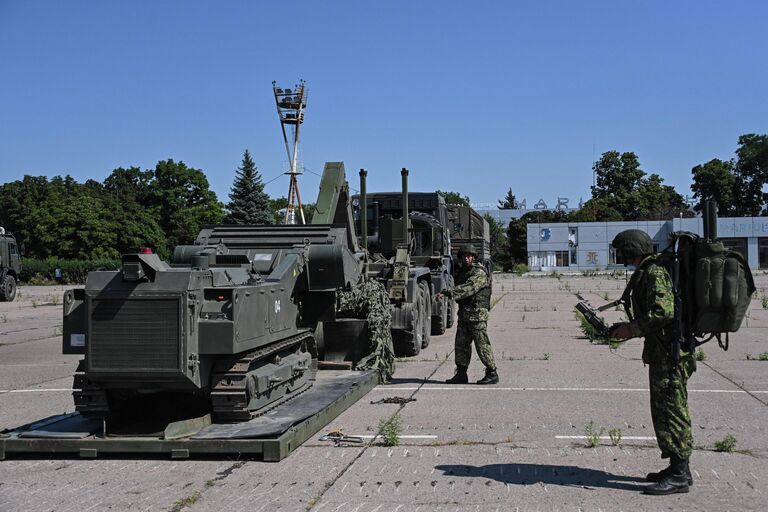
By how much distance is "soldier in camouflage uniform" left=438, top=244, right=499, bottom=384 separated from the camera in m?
11.7

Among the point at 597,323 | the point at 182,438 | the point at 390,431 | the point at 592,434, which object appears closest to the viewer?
the point at 597,323

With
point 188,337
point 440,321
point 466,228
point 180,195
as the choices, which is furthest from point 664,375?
point 180,195

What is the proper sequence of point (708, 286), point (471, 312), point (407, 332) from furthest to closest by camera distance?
point (407, 332)
point (471, 312)
point (708, 286)

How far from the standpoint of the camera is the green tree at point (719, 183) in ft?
344

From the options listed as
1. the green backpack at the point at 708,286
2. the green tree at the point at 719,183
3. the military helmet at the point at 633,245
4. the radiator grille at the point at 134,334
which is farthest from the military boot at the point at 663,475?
the green tree at the point at 719,183

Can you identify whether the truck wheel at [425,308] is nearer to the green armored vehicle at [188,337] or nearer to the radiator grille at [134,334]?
the green armored vehicle at [188,337]

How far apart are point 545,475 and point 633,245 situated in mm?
1940

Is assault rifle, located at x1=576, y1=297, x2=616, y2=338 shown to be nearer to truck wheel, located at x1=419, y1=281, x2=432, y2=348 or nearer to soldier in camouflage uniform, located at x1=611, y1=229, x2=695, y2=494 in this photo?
soldier in camouflage uniform, located at x1=611, y1=229, x2=695, y2=494

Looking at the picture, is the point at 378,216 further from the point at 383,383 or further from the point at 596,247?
the point at 596,247

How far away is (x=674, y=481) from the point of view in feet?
21.2

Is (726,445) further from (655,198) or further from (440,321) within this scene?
(655,198)

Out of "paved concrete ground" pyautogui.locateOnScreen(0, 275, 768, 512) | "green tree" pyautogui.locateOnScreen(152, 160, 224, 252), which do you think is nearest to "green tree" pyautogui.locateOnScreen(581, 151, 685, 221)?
"green tree" pyautogui.locateOnScreen(152, 160, 224, 252)

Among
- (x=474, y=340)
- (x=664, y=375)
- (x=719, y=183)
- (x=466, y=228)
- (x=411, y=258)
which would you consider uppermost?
(x=719, y=183)

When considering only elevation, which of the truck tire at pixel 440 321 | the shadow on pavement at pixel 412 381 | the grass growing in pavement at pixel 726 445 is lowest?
the grass growing in pavement at pixel 726 445
